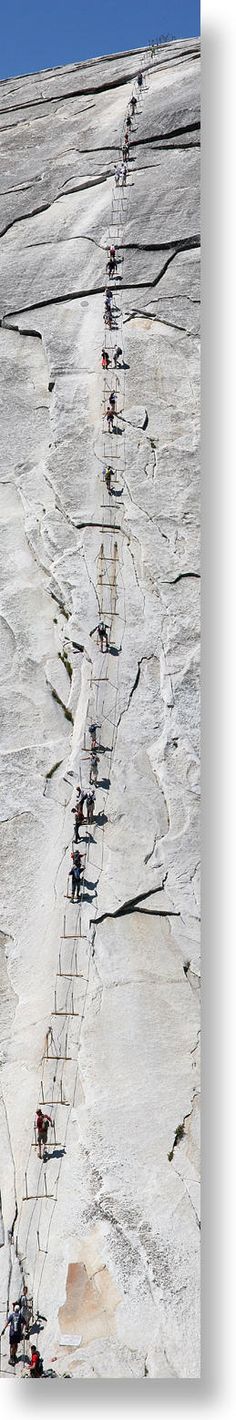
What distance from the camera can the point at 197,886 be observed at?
2002 centimetres

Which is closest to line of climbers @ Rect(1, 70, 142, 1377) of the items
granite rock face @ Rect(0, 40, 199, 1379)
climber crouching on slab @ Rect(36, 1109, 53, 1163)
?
climber crouching on slab @ Rect(36, 1109, 53, 1163)

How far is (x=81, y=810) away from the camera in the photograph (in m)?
20.9

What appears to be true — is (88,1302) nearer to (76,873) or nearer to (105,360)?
(76,873)

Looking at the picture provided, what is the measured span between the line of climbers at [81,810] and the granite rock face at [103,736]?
0.15 meters

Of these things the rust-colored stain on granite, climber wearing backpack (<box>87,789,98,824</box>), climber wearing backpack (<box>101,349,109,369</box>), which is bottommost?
the rust-colored stain on granite

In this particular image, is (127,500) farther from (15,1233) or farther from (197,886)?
(15,1233)

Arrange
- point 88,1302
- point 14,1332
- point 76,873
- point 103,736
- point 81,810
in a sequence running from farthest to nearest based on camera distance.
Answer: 1. point 103,736
2. point 81,810
3. point 76,873
4. point 88,1302
5. point 14,1332

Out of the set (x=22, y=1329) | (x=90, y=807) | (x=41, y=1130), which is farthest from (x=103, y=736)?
(x=22, y=1329)

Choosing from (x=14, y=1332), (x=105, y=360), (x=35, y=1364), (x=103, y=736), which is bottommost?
(x=35, y=1364)

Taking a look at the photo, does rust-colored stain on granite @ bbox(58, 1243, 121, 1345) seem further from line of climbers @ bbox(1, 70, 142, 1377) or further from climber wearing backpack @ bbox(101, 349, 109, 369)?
climber wearing backpack @ bbox(101, 349, 109, 369)

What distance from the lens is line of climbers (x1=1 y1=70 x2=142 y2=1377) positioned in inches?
624

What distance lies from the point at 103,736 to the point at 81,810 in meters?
1.64

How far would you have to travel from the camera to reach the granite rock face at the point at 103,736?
16734 mm

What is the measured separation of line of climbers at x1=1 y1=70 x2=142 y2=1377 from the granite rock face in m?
0.15
